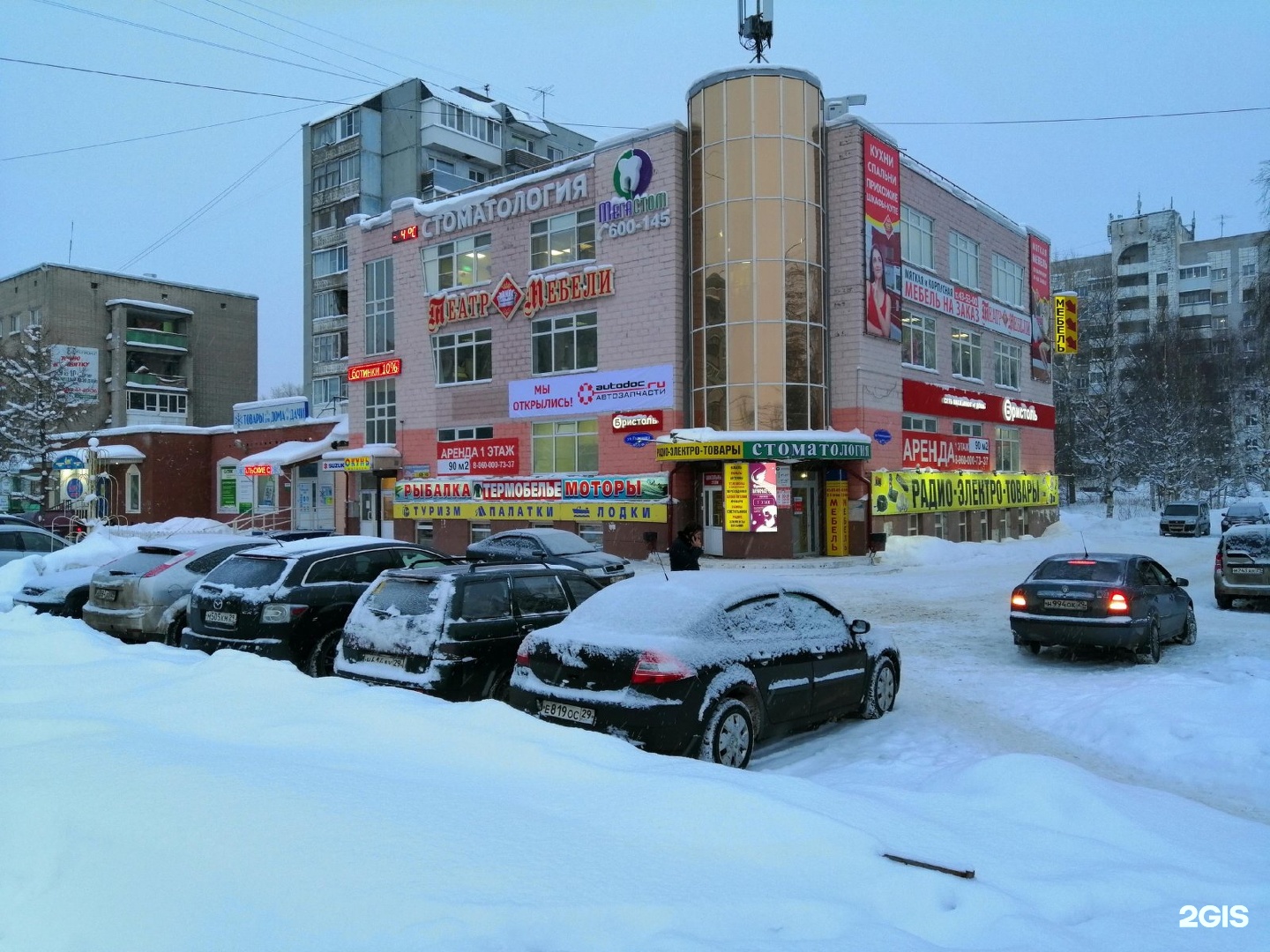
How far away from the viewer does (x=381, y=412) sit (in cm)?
3734

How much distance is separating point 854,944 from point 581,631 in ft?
13.3

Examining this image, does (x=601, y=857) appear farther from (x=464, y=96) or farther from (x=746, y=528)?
(x=464, y=96)

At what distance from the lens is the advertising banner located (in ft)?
95.0

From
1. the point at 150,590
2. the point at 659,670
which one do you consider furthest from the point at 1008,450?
the point at 659,670

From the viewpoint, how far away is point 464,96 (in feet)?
210

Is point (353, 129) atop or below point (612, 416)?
atop

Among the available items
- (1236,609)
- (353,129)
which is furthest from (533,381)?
(353,129)

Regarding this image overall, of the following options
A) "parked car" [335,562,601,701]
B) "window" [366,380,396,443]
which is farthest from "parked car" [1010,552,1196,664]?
"window" [366,380,396,443]

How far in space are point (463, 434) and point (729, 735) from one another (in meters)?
28.9

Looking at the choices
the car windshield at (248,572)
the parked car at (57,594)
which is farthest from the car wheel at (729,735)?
the parked car at (57,594)

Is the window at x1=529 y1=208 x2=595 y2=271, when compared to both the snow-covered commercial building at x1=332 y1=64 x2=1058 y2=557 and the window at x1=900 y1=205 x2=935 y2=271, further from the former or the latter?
the window at x1=900 y1=205 x2=935 y2=271

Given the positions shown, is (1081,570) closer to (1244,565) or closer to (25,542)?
(1244,565)

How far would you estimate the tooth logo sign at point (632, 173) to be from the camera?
29281 millimetres

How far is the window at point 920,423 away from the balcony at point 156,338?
6107 centimetres
